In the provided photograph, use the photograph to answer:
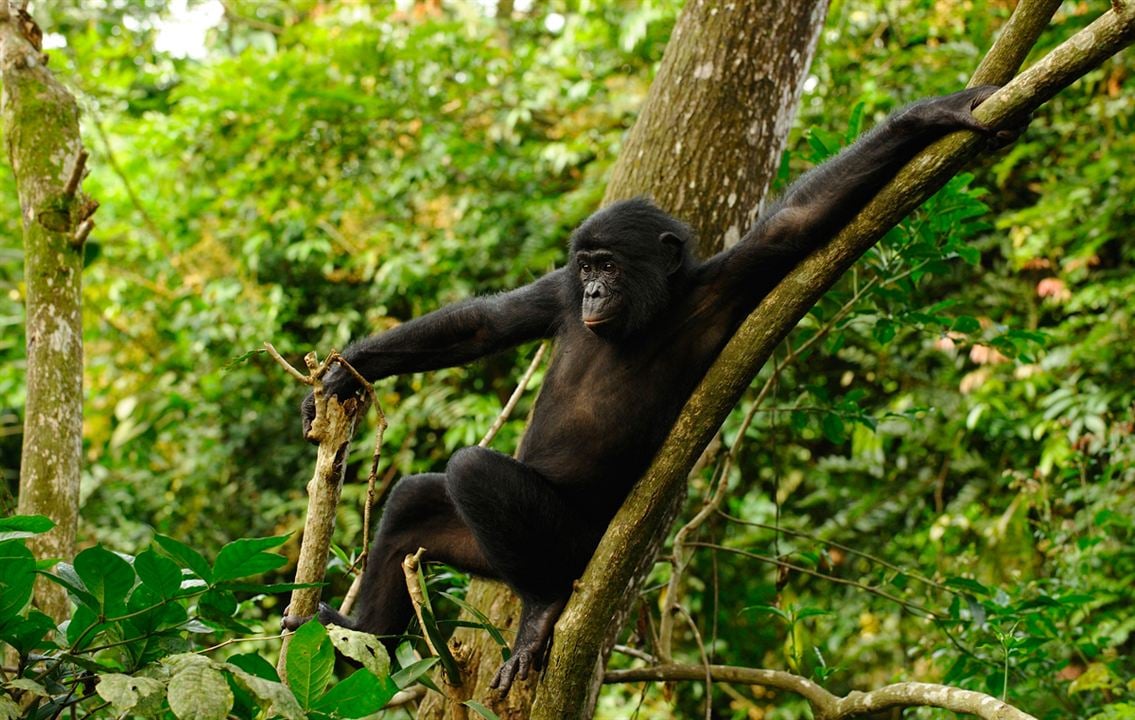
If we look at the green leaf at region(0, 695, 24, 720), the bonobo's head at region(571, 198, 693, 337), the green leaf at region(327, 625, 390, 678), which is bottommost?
the green leaf at region(0, 695, 24, 720)

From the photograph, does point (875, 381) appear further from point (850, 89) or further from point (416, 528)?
point (416, 528)

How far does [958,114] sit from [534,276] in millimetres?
5050

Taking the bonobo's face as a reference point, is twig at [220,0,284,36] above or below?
above

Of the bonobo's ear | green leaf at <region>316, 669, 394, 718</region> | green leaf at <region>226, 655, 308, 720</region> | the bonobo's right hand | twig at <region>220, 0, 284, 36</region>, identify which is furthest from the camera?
twig at <region>220, 0, 284, 36</region>

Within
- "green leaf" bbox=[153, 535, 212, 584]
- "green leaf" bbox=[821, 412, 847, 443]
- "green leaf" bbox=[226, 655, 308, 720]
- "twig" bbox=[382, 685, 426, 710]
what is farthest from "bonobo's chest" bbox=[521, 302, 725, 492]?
"green leaf" bbox=[226, 655, 308, 720]

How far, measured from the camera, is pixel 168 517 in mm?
9133

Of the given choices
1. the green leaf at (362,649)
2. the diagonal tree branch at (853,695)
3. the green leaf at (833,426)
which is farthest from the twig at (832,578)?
the green leaf at (362,649)

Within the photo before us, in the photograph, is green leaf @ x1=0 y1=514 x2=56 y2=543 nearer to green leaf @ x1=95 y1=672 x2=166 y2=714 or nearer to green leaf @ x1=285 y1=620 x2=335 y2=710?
green leaf @ x1=95 y1=672 x2=166 y2=714

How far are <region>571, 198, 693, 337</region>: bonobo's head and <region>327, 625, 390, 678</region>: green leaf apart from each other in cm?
165

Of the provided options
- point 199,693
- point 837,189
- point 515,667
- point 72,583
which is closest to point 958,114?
point 837,189

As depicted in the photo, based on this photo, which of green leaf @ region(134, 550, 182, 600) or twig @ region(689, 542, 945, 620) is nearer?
green leaf @ region(134, 550, 182, 600)

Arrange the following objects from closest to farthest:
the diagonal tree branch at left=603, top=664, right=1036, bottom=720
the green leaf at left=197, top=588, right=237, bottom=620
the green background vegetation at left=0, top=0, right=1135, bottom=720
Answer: the green leaf at left=197, top=588, right=237, bottom=620, the diagonal tree branch at left=603, top=664, right=1036, bottom=720, the green background vegetation at left=0, top=0, right=1135, bottom=720

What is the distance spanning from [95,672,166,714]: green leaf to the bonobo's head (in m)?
2.12

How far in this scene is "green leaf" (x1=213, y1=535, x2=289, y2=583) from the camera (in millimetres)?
2303
